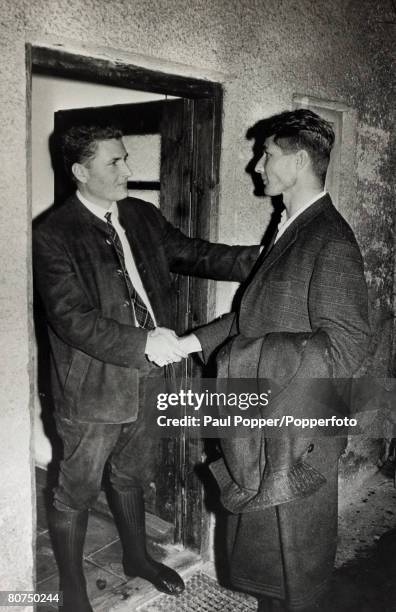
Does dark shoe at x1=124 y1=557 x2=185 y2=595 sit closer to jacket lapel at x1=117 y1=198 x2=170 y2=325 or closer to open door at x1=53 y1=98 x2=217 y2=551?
open door at x1=53 y1=98 x2=217 y2=551

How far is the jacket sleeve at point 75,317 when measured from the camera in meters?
2.92

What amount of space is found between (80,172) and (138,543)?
2.14m

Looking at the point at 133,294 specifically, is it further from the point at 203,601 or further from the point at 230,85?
the point at 203,601

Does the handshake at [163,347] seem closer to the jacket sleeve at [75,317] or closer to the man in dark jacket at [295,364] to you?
the jacket sleeve at [75,317]

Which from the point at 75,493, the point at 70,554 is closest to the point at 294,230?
the point at 75,493

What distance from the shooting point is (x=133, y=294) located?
324cm

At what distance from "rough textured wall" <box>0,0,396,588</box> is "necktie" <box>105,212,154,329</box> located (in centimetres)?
50

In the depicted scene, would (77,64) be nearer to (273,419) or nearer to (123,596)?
(273,419)

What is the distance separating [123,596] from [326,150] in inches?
105

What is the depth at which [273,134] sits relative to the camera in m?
2.76

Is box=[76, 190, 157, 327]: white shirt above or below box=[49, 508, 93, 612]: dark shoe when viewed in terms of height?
above

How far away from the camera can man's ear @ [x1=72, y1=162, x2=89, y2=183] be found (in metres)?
3.16

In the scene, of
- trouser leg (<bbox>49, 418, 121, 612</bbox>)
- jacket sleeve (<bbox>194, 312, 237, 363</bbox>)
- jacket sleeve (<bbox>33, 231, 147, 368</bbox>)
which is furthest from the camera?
trouser leg (<bbox>49, 418, 121, 612</bbox>)

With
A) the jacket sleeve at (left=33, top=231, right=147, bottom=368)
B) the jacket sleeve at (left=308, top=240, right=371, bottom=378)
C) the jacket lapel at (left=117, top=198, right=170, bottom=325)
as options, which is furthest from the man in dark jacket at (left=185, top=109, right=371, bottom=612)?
the jacket lapel at (left=117, top=198, right=170, bottom=325)
